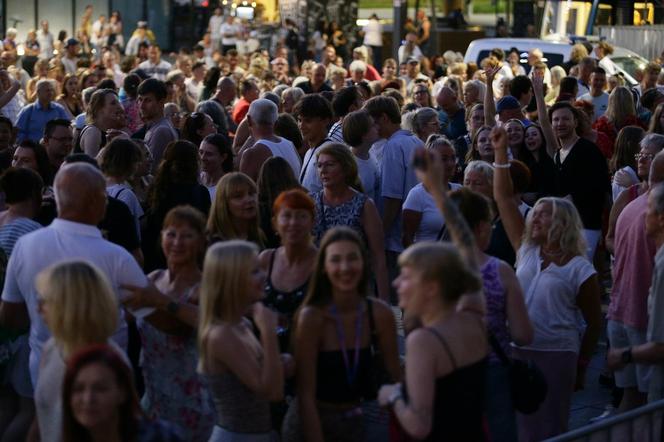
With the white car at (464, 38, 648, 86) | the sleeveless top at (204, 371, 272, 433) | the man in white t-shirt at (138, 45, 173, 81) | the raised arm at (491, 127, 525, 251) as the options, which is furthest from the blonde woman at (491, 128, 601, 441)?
the man in white t-shirt at (138, 45, 173, 81)

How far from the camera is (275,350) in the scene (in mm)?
5156

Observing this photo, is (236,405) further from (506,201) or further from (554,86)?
(554,86)

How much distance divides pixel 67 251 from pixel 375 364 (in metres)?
1.41

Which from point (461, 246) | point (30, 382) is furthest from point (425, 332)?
point (30, 382)

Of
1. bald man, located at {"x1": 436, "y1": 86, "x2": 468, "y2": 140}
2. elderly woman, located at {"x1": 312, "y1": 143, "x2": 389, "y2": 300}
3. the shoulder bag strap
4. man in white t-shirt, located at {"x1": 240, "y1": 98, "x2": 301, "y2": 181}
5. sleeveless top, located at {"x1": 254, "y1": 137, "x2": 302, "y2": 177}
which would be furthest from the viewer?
bald man, located at {"x1": 436, "y1": 86, "x2": 468, "y2": 140}

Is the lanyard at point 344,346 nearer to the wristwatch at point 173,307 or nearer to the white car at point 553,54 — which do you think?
the wristwatch at point 173,307

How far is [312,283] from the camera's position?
556 cm

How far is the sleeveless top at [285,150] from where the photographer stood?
9.99 m

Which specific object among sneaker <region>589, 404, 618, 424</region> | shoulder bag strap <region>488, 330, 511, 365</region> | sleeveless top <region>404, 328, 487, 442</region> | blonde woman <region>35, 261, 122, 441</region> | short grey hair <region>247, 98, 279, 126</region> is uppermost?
short grey hair <region>247, 98, 279, 126</region>

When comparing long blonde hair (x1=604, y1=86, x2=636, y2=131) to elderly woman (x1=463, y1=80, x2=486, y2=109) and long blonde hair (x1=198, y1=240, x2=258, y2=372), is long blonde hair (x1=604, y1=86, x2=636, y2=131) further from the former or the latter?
long blonde hair (x1=198, y1=240, x2=258, y2=372)

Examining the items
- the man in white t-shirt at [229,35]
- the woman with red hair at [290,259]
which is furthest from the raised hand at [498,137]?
the man in white t-shirt at [229,35]

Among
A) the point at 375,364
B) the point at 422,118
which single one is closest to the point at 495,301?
the point at 375,364

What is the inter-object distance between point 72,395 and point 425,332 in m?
1.19

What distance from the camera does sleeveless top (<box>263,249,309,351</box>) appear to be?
20.5 feet
